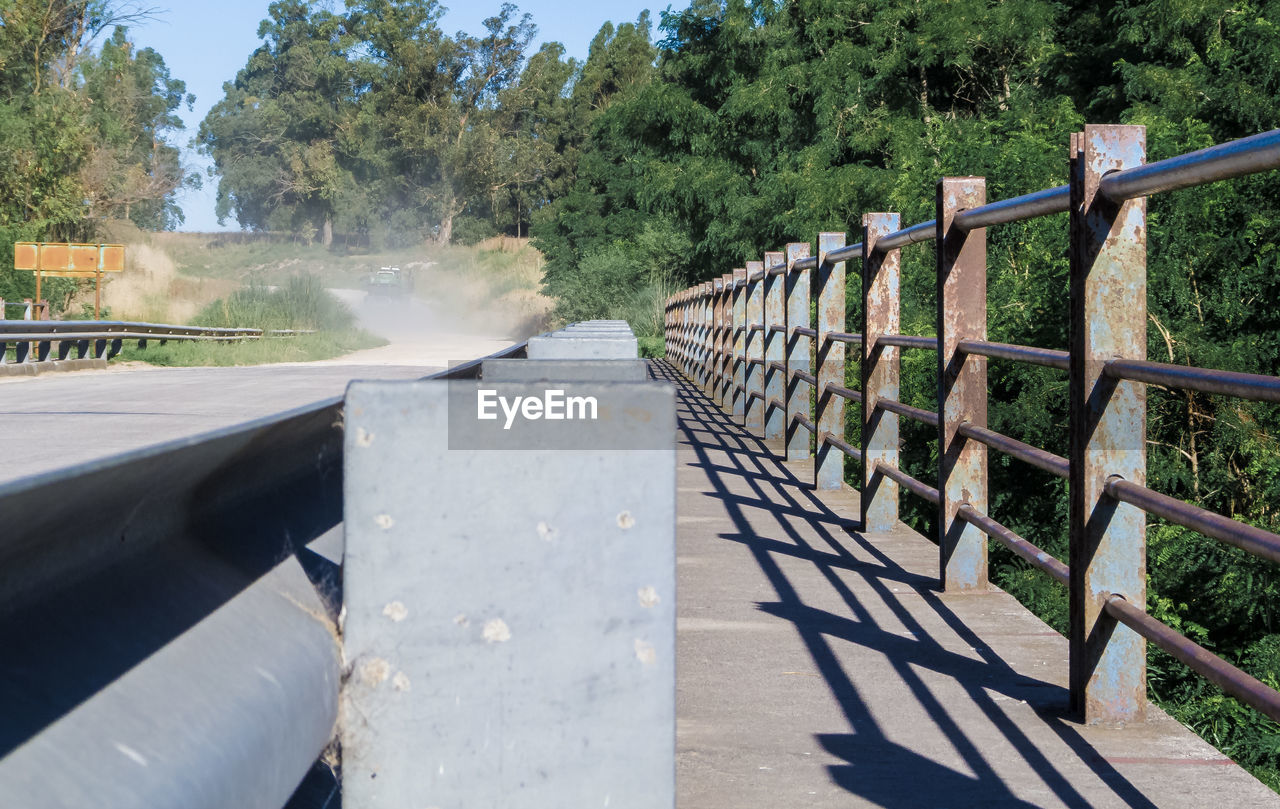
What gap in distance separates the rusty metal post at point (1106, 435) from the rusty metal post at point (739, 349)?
30.7 feet

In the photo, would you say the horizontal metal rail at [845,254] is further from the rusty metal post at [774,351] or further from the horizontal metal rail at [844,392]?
the rusty metal post at [774,351]

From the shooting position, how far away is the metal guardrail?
1099mm

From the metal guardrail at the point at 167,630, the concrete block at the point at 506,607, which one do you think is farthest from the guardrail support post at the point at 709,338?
the metal guardrail at the point at 167,630

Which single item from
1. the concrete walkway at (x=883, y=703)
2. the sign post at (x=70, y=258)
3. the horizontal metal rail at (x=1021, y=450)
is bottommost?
the concrete walkway at (x=883, y=703)

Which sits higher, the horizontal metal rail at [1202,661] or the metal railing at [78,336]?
the metal railing at [78,336]

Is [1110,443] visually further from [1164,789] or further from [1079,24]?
[1079,24]

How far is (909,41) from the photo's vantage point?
107ft

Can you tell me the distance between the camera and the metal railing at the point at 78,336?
19500 millimetres

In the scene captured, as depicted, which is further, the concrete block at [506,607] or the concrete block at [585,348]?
the concrete block at [585,348]

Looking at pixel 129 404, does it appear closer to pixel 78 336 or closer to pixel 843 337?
pixel 78 336

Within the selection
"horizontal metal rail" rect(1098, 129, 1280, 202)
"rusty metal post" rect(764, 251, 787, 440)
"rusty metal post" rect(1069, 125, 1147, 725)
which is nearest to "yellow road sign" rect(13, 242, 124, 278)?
"rusty metal post" rect(764, 251, 787, 440)

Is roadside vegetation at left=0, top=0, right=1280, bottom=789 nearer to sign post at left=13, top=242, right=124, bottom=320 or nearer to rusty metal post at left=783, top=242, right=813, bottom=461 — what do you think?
rusty metal post at left=783, top=242, right=813, bottom=461

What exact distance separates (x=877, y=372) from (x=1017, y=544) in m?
2.47

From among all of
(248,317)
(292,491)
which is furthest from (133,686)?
(248,317)
